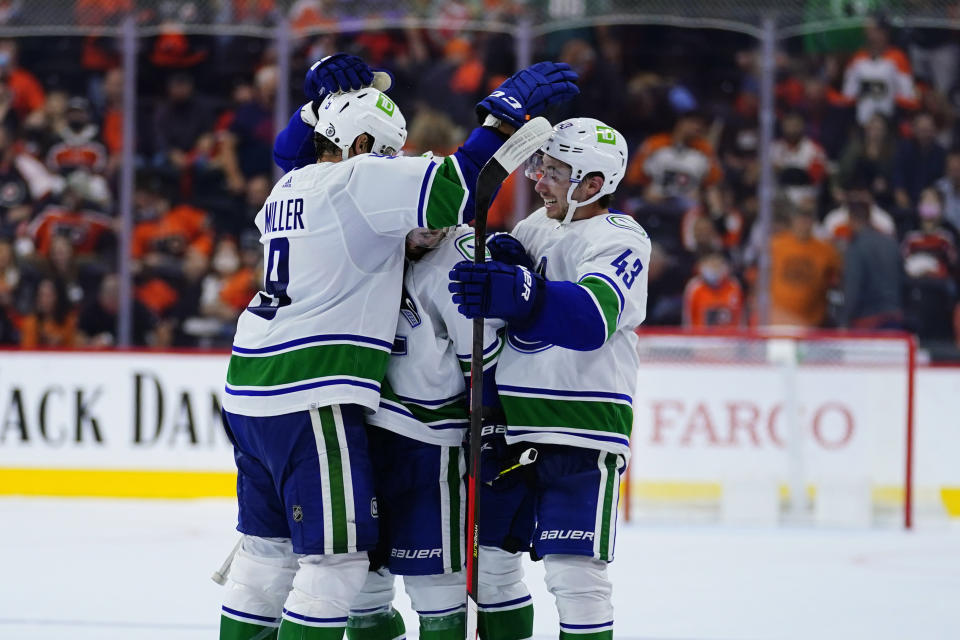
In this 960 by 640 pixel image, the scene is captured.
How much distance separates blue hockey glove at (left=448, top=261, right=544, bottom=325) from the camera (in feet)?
8.21

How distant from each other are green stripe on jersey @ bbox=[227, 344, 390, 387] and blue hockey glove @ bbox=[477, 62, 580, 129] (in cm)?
52

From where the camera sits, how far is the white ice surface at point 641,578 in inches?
150

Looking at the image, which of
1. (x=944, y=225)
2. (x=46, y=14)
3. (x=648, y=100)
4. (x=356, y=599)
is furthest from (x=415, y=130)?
(x=356, y=599)

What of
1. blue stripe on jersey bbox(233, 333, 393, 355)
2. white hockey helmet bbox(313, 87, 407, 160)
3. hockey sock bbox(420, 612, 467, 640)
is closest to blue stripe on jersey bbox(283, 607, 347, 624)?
hockey sock bbox(420, 612, 467, 640)

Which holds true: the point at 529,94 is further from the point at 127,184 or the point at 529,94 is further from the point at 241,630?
the point at 127,184

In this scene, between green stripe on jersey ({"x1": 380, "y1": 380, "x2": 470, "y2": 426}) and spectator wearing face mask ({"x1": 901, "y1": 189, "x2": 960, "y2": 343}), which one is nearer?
green stripe on jersey ({"x1": 380, "y1": 380, "x2": 470, "y2": 426})

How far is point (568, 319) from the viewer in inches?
100

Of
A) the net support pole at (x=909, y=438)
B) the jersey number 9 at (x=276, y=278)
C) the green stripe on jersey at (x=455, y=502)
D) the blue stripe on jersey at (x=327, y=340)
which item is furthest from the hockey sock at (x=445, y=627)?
the net support pole at (x=909, y=438)

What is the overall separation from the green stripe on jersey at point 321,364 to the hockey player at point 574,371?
0.71 feet

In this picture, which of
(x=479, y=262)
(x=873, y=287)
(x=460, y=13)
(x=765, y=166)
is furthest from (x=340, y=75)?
(x=460, y=13)

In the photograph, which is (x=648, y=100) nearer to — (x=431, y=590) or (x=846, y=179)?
(x=846, y=179)

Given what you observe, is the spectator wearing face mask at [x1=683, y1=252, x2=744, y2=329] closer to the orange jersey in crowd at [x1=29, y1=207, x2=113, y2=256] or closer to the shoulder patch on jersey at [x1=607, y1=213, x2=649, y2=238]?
the orange jersey in crowd at [x1=29, y1=207, x2=113, y2=256]

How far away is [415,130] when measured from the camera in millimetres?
6891

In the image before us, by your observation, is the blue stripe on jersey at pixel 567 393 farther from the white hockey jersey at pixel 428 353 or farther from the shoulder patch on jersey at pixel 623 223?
the shoulder patch on jersey at pixel 623 223
